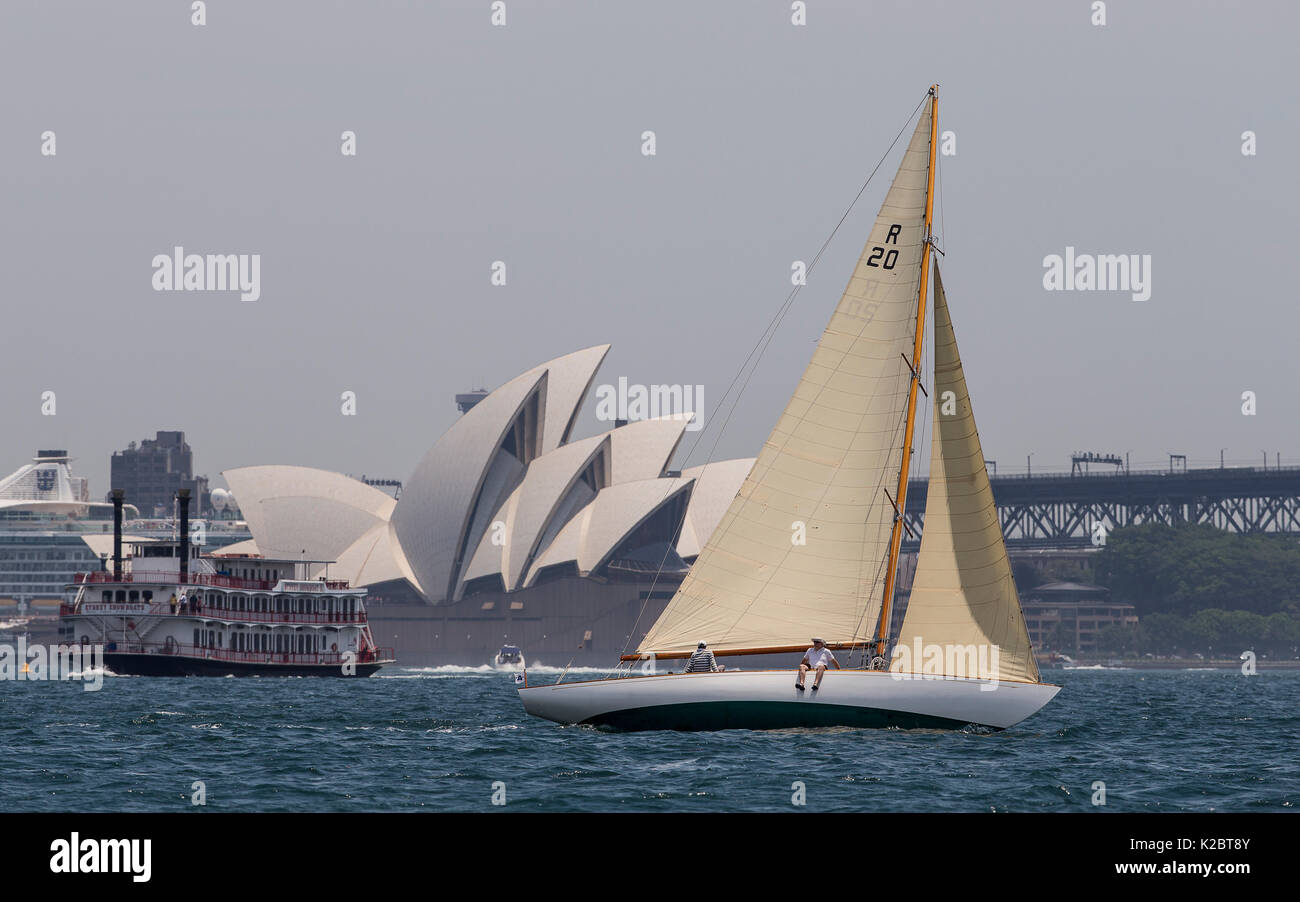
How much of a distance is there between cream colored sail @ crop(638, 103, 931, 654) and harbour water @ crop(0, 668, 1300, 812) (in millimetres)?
1910

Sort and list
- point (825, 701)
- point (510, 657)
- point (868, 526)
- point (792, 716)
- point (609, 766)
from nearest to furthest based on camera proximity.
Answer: point (609, 766) → point (825, 701) → point (792, 716) → point (868, 526) → point (510, 657)

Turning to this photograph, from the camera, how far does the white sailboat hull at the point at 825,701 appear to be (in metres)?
26.2

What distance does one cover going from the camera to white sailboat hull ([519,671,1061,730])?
2616 cm

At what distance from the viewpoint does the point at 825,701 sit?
85.9 ft

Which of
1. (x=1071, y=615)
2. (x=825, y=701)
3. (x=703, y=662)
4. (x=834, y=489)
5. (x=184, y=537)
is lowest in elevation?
(x=1071, y=615)

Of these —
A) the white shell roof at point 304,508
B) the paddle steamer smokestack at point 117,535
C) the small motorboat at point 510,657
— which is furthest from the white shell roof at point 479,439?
the paddle steamer smokestack at point 117,535

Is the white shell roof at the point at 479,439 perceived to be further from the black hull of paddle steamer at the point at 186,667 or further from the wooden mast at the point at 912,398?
the wooden mast at the point at 912,398

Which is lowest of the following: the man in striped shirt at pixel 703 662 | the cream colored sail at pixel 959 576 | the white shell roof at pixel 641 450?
the man in striped shirt at pixel 703 662

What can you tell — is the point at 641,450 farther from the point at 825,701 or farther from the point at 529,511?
the point at 825,701

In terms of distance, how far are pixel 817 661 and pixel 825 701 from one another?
614 mm

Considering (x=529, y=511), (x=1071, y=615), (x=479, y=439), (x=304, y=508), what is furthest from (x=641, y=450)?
(x=1071, y=615)

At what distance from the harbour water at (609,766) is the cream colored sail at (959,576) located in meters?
1.27

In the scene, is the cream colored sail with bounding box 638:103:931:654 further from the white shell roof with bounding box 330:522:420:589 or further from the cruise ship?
the cruise ship

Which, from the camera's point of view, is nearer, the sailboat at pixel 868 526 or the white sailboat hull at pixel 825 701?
the white sailboat hull at pixel 825 701
